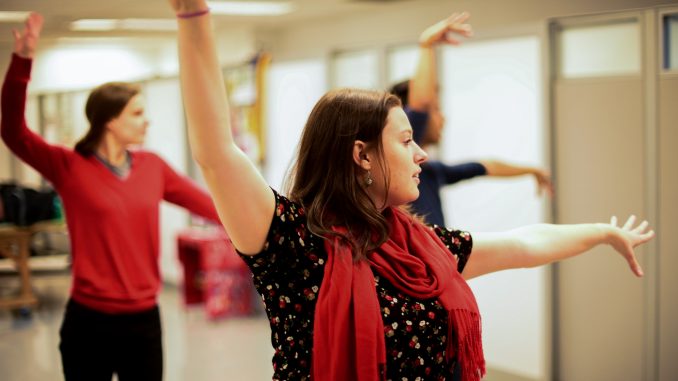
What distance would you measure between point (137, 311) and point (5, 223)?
1112 mm

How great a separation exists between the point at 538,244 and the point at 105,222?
1.33 m

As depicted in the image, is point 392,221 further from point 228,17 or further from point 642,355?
point 228,17

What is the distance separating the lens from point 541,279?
11.7 feet

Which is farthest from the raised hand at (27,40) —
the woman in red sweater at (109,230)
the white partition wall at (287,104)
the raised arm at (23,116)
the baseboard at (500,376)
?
the white partition wall at (287,104)

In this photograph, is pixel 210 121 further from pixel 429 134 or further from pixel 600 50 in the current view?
pixel 600 50

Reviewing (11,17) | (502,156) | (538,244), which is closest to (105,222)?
(11,17)

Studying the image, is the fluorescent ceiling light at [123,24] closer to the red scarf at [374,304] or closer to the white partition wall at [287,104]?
the white partition wall at [287,104]

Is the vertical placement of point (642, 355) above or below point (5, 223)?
below

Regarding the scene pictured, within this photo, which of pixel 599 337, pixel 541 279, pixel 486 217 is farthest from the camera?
pixel 486 217

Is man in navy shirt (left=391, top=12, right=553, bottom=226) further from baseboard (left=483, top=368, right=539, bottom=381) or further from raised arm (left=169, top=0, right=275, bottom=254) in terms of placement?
baseboard (left=483, top=368, right=539, bottom=381)

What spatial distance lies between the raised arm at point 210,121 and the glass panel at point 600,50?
4.91ft

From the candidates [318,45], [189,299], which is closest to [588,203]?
[318,45]

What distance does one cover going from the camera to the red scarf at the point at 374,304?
52.3 inches

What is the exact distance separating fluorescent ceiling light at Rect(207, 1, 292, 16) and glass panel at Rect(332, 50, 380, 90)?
2.41 ft
